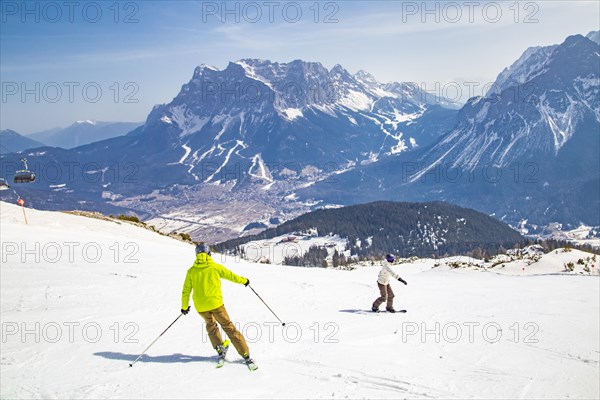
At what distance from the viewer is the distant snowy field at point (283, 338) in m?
10.5

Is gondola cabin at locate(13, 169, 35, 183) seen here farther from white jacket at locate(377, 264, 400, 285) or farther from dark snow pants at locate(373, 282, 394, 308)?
dark snow pants at locate(373, 282, 394, 308)

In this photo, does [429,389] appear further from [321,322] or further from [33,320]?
[33,320]

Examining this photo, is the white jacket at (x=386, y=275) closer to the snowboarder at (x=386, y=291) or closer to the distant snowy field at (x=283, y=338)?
the snowboarder at (x=386, y=291)

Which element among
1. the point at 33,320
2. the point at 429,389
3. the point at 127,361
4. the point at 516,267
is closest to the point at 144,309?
the point at 33,320

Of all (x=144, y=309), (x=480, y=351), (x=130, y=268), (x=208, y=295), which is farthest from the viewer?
(x=130, y=268)

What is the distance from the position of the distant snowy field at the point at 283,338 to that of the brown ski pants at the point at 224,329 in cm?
50

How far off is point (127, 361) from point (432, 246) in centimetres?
19299

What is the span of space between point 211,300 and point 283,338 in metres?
3.27

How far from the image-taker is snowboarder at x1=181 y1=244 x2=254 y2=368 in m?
11.7

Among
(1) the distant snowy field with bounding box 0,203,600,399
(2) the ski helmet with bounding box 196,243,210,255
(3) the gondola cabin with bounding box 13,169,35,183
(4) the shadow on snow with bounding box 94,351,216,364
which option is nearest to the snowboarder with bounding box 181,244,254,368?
(2) the ski helmet with bounding box 196,243,210,255

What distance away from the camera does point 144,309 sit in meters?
16.6

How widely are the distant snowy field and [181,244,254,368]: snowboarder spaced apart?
0.50 m

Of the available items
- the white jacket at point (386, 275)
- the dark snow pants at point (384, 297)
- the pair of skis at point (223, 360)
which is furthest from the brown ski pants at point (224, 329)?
the white jacket at point (386, 275)

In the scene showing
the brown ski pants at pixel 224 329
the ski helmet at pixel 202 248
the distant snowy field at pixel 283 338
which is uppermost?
the ski helmet at pixel 202 248
